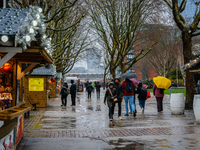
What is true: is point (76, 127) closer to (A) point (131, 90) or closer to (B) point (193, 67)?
(A) point (131, 90)

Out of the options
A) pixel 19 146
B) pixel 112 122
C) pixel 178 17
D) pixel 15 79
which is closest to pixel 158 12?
pixel 178 17

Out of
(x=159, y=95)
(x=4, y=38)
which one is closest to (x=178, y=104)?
(x=159, y=95)

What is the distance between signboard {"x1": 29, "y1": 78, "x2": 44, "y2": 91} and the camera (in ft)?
61.4

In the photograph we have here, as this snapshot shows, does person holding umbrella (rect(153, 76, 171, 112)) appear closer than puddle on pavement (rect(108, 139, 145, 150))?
No

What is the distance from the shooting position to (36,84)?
18.8 meters

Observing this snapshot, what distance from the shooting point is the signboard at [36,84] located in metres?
18.7

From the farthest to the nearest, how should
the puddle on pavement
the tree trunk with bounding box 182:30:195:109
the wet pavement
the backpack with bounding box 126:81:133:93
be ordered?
the tree trunk with bounding box 182:30:195:109 → the backpack with bounding box 126:81:133:93 → the wet pavement → the puddle on pavement

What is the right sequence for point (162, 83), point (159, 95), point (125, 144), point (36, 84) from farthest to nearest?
point (36, 84) → point (159, 95) → point (162, 83) → point (125, 144)

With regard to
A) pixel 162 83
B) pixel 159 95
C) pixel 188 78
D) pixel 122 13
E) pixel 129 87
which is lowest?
pixel 159 95

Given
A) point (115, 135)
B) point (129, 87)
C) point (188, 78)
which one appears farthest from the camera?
point (188, 78)

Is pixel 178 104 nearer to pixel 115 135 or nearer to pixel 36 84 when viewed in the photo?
pixel 115 135

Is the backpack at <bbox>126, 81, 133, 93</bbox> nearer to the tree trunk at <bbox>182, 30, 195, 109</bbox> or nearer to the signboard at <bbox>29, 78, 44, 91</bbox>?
the tree trunk at <bbox>182, 30, 195, 109</bbox>

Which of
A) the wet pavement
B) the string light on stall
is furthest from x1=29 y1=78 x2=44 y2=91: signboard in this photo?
the string light on stall

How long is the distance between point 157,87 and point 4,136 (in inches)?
414
